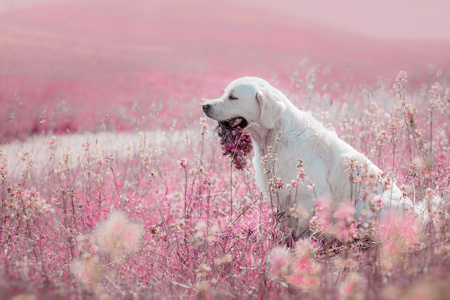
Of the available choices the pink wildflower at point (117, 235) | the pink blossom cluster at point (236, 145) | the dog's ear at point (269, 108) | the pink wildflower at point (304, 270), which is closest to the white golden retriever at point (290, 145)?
the dog's ear at point (269, 108)

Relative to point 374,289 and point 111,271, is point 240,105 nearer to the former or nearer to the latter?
point 111,271

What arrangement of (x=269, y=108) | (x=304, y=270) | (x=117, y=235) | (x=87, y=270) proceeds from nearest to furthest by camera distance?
(x=304, y=270) < (x=87, y=270) < (x=117, y=235) < (x=269, y=108)

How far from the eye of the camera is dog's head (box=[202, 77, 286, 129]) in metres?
3.00

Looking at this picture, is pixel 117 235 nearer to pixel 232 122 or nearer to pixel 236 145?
pixel 236 145

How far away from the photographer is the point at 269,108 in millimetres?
3021

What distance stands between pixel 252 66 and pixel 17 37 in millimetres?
11337

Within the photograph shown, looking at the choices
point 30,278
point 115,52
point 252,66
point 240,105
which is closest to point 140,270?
point 30,278

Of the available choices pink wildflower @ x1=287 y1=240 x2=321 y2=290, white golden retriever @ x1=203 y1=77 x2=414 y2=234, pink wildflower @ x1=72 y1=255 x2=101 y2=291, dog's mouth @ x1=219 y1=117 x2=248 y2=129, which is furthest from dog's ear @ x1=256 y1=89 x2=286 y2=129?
pink wildflower @ x1=72 y1=255 x2=101 y2=291

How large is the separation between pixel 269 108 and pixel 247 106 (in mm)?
187

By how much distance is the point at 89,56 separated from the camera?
16.6m

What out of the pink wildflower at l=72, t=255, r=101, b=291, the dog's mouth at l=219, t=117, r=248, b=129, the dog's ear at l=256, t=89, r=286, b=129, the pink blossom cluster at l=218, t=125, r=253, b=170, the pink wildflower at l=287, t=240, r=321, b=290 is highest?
the dog's ear at l=256, t=89, r=286, b=129

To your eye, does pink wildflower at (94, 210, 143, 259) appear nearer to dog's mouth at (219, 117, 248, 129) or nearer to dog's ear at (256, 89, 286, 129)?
dog's mouth at (219, 117, 248, 129)

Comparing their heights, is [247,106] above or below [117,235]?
above

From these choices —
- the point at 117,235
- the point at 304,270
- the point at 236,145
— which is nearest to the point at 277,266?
the point at 304,270
